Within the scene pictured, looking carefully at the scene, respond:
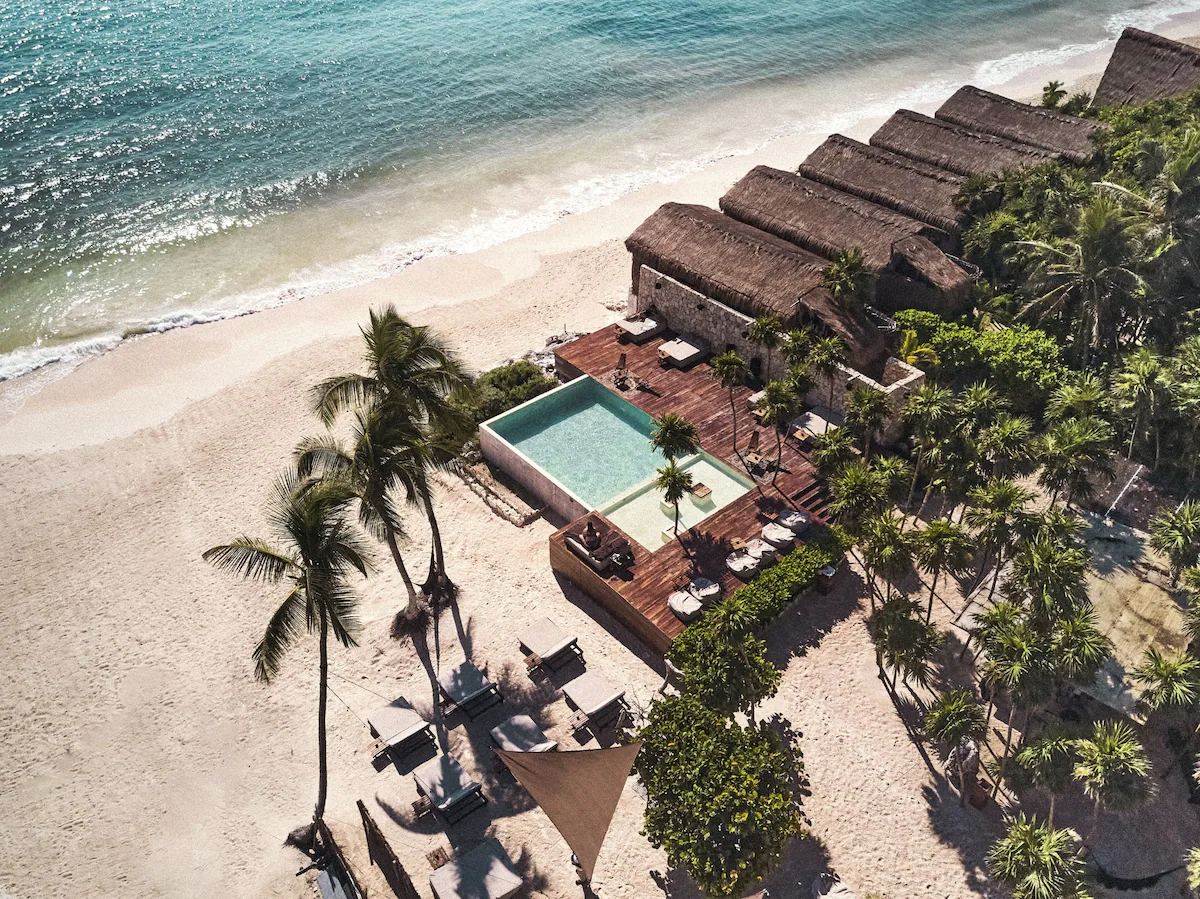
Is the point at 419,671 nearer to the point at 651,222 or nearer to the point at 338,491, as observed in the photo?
the point at 338,491

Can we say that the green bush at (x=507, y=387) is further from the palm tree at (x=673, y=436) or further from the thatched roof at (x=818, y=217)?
the thatched roof at (x=818, y=217)

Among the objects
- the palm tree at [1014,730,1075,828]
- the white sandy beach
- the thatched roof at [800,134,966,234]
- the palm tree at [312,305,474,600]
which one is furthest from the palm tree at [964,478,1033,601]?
the thatched roof at [800,134,966,234]

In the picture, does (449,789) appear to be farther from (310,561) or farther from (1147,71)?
(1147,71)

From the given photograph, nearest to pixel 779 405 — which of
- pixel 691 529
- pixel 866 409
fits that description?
pixel 866 409

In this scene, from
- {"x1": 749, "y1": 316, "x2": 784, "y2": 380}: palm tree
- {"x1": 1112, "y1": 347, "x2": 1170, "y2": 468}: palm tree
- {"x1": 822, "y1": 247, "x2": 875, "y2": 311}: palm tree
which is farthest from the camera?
{"x1": 822, "y1": 247, "x2": 875, "y2": 311}: palm tree

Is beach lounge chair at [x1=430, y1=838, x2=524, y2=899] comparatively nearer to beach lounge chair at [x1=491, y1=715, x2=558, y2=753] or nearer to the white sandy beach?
the white sandy beach
